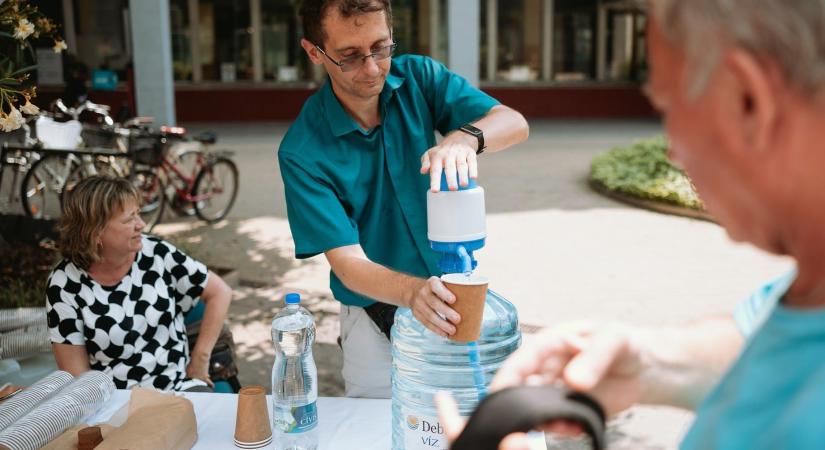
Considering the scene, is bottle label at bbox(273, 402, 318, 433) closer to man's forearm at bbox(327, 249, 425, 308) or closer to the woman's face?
man's forearm at bbox(327, 249, 425, 308)

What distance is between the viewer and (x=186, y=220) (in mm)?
9219

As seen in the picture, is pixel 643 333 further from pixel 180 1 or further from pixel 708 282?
pixel 180 1

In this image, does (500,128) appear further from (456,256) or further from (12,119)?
(12,119)

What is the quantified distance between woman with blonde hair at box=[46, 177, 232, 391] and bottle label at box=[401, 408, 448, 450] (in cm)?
131

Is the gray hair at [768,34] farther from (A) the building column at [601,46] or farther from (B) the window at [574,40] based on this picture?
(A) the building column at [601,46]

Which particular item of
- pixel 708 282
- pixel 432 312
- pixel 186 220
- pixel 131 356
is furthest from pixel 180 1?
pixel 432 312

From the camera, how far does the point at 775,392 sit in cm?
70

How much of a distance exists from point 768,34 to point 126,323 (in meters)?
2.80

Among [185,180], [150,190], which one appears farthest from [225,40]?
[150,190]

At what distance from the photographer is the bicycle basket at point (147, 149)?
8.24 metres

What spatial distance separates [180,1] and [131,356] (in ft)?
64.7

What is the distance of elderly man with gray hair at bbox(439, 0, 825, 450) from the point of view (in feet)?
2.10

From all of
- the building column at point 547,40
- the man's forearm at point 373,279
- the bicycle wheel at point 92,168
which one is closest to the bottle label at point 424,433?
the man's forearm at point 373,279

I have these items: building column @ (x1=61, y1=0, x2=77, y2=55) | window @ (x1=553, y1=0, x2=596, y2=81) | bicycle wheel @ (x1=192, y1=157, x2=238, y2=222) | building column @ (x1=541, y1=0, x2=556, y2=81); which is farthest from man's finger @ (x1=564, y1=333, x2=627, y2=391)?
window @ (x1=553, y1=0, x2=596, y2=81)
